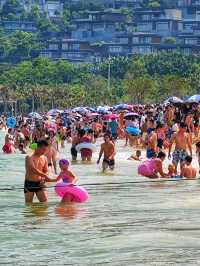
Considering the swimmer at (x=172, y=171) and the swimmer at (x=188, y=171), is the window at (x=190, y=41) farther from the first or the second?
the swimmer at (x=188, y=171)

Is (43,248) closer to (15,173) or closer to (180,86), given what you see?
(15,173)

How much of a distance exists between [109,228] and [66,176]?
2.10 metres

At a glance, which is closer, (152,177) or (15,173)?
(152,177)

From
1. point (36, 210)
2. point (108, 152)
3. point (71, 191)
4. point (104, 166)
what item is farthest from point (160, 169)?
point (36, 210)

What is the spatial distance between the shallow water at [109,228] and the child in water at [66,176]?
213mm

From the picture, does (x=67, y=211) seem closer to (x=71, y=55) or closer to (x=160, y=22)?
(x=71, y=55)

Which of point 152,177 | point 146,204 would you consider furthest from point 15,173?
point 146,204

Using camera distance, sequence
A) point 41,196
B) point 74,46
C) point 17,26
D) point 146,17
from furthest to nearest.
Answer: point 17,26 < point 146,17 < point 74,46 < point 41,196

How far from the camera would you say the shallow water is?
11258 mm

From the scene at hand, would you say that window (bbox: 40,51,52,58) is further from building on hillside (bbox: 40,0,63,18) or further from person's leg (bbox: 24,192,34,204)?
person's leg (bbox: 24,192,34,204)

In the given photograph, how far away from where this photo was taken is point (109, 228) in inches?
524

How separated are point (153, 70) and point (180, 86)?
26292 mm

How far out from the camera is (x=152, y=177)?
2006cm

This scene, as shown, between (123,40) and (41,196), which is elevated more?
(41,196)
